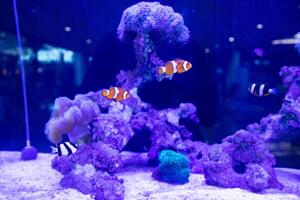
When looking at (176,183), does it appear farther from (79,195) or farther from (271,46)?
(271,46)

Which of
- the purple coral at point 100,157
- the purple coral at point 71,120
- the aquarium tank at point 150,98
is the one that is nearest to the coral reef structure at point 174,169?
the aquarium tank at point 150,98

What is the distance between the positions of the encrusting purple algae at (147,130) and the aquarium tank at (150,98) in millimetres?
16

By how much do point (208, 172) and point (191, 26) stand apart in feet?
8.74

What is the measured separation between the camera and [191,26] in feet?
18.9

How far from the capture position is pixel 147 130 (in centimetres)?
519

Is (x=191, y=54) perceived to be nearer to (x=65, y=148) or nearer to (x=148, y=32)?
(x=148, y=32)

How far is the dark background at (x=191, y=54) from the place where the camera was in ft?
18.7

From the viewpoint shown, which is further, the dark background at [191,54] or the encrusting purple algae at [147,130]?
the dark background at [191,54]

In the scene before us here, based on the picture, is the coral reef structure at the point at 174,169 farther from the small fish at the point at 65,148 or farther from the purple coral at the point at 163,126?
the small fish at the point at 65,148

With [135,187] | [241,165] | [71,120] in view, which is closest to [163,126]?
[135,187]

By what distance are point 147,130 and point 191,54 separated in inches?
63.4

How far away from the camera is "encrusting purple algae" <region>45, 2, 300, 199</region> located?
4207 millimetres

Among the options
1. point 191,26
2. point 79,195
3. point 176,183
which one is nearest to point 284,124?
point 176,183

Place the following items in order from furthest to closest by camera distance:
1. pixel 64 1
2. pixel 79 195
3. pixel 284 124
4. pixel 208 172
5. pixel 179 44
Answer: pixel 64 1, pixel 179 44, pixel 284 124, pixel 208 172, pixel 79 195
